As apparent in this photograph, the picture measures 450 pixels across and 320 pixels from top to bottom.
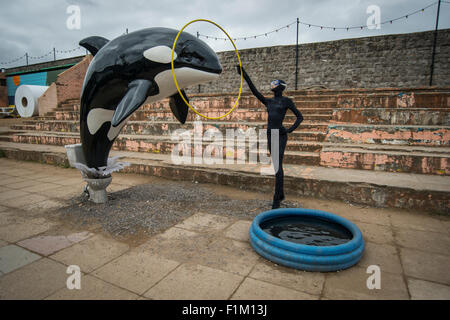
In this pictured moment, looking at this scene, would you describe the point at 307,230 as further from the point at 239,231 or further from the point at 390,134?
the point at 390,134

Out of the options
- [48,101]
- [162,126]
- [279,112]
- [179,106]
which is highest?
[48,101]

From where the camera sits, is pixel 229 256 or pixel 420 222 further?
pixel 420 222

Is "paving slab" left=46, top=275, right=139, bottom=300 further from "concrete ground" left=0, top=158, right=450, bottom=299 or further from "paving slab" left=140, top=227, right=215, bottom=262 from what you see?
"paving slab" left=140, top=227, right=215, bottom=262

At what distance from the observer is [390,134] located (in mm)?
5797

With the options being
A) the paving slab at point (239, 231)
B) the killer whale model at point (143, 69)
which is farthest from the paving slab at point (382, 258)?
the killer whale model at point (143, 69)

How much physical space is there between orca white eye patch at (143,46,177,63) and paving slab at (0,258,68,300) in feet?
8.06

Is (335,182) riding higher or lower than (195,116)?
lower

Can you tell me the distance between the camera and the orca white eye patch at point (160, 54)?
3244mm

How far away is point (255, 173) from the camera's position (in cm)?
511

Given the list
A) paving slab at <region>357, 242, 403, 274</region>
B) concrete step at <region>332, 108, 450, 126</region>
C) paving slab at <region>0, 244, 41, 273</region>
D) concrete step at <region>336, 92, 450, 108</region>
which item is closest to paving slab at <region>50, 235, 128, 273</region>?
paving slab at <region>0, 244, 41, 273</region>

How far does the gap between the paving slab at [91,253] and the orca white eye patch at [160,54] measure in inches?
87.0

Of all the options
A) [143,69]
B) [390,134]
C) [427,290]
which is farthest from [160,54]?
[390,134]

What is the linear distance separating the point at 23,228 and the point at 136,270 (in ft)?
6.79
